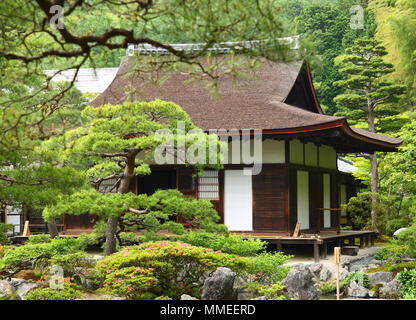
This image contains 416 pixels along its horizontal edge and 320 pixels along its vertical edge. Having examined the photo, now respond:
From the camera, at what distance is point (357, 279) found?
36.2 ft

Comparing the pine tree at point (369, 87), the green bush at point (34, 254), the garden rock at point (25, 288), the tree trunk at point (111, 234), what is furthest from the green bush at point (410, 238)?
the pine tree at point (369, 87)

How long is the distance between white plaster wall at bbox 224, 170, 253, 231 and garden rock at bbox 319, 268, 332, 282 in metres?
2.76

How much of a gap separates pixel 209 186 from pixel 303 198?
2456 millimetres

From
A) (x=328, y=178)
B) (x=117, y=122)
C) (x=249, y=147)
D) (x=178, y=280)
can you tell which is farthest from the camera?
(x=328, y=178)

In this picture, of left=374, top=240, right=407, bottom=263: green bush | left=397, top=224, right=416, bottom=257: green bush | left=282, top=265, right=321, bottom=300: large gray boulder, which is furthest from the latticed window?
left=282, top=265, right=321, bottom=300: large gray boulder

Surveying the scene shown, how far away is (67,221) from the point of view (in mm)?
15797

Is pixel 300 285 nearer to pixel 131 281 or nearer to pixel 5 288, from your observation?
pixel 131 281

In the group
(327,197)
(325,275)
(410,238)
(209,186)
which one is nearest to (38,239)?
(209,186)

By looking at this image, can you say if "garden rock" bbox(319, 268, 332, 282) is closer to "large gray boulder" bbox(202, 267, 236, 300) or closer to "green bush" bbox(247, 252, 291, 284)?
"green bush" bbox(247, 252, 291, 284)

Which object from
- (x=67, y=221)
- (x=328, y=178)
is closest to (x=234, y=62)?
(x=67, y=221)

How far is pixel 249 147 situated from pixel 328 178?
437 cm
